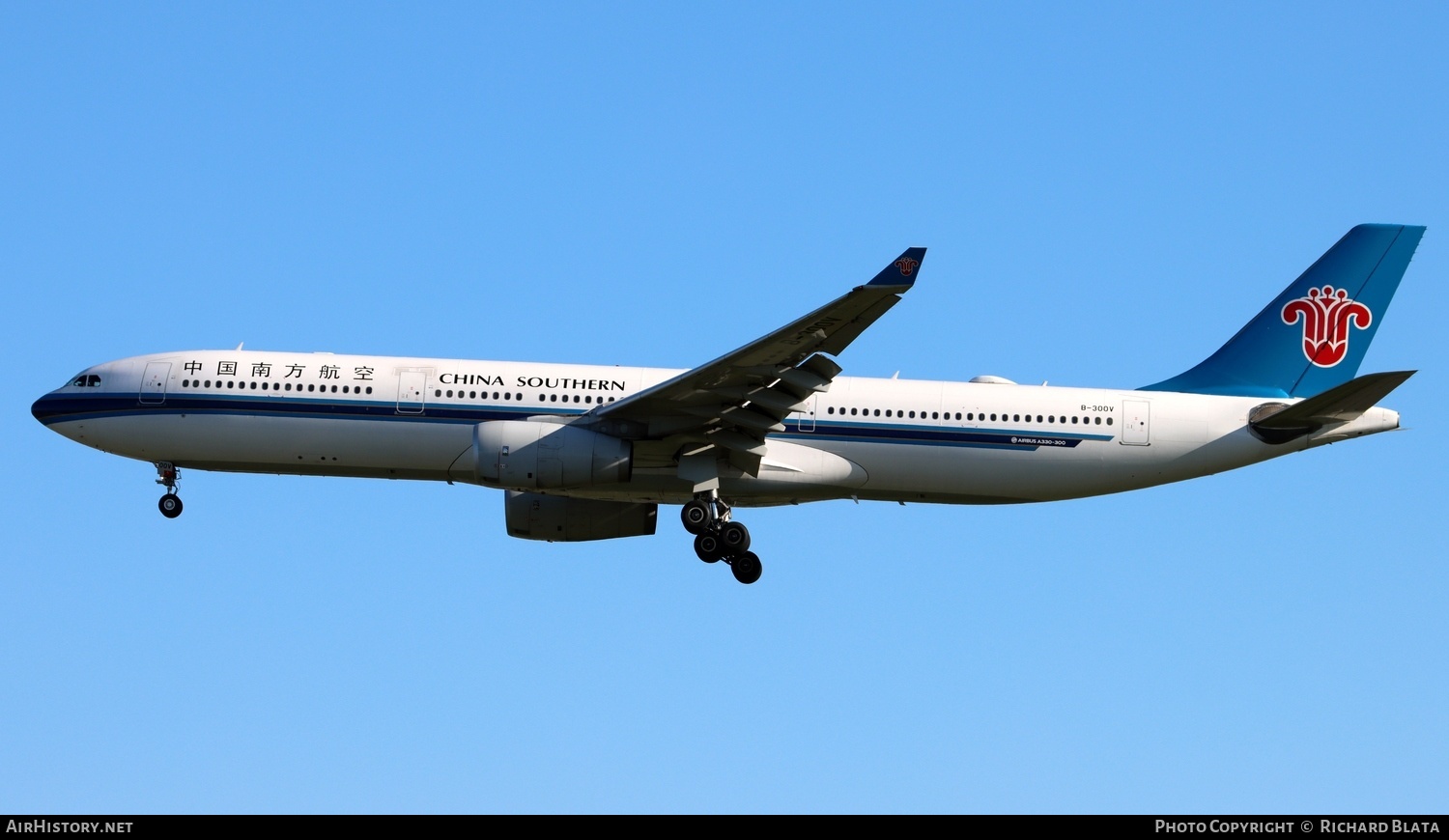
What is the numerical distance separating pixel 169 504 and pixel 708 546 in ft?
39.6

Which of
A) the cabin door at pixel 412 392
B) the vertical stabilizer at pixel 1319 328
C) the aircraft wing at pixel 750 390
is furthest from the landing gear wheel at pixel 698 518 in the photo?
the vertical stabilizer at pixel 1319 328

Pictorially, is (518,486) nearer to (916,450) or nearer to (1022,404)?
(916,450)

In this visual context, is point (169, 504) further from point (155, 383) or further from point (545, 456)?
point (545, 456)

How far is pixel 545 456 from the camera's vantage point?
106 feet

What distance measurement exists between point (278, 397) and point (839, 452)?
1178 centimetres

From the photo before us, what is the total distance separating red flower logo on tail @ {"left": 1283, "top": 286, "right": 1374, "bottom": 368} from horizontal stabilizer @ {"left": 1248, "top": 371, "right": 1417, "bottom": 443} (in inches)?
99.1

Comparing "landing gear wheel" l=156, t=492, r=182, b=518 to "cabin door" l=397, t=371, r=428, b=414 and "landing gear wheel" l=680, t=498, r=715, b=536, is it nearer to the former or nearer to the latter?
"cabin door" l=397, t=371, r=428, b=414

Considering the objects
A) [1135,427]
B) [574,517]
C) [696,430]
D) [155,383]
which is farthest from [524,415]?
[1135,427]
